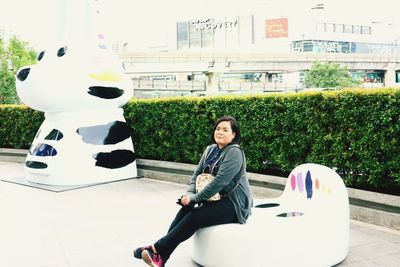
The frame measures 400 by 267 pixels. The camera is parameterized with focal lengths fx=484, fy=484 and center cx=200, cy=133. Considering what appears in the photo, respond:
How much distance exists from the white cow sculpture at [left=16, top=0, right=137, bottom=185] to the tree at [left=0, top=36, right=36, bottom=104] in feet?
53.2

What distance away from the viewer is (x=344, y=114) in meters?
6.60

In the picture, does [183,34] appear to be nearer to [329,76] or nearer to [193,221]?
[329,76]

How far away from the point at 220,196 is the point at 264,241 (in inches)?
22.5

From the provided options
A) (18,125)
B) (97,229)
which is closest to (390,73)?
(18,125)

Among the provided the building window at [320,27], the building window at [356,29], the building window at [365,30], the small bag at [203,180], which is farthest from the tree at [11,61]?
the building window at [365,30]

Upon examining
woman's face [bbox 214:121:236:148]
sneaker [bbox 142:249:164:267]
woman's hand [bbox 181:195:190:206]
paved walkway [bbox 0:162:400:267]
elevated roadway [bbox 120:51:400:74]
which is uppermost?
elevated roadway [bbox 120:51:400:74]

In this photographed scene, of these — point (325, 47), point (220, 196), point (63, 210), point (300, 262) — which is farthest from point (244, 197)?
point (325, 47)

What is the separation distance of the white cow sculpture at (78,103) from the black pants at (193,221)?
18.4ft

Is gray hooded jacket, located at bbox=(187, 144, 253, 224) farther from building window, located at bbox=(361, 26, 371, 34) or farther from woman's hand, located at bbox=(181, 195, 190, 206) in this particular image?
building window, located at bbox=(361, 26, 371, 34)

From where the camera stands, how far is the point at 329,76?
54062 millimetres

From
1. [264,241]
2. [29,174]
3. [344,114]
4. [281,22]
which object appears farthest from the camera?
[281,22]

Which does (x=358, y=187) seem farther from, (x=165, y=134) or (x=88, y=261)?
(x=165, y=134)

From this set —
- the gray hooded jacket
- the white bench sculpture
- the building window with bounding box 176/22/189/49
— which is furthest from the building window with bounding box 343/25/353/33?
the gray hooded jacket

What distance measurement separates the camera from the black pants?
14.3 feet
